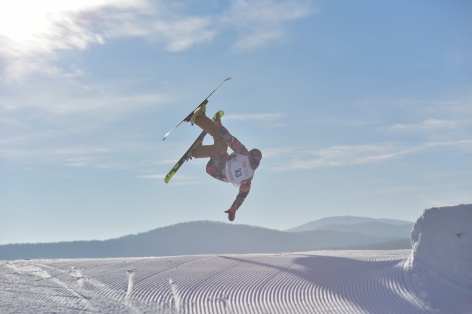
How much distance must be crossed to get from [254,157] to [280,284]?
5.35m

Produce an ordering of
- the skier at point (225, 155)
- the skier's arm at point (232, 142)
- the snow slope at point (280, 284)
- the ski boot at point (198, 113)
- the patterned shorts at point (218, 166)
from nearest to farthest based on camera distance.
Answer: the snow slope at point (280, 284), the ski boot at point (198, 113), the skier at point (225, 155), the skier's arm at point (232, 142), the patterned shorts at point (218, 166)

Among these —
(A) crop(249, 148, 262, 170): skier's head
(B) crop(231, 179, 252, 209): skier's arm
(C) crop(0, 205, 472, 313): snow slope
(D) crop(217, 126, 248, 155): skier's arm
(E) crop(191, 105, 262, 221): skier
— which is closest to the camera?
(C) crop(0, 205, 472, 313): snow slope

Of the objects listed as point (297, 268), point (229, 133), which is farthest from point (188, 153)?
point (297, 268)

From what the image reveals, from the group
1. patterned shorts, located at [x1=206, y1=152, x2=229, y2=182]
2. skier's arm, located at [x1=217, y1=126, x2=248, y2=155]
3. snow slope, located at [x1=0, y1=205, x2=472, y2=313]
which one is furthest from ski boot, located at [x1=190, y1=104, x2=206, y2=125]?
snow slope, located at [x1=0, y1=205, x2=472, y2=313]

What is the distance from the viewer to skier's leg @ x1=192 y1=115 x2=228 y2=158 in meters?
17.8

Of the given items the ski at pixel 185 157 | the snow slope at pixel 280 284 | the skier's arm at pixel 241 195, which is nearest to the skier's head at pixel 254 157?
the skier's arm at pixel 241 195

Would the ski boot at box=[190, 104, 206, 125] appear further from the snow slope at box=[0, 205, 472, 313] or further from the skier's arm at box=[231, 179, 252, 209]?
the snow slope at box=[0, 205, 472, 313]

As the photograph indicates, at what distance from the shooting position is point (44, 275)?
50.4 ft

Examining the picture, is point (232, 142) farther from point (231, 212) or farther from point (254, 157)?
point (231, 212)

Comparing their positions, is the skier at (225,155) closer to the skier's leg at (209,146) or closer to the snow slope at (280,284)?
the skier's leg at (209,146)

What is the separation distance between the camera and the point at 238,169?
1825 centimetres

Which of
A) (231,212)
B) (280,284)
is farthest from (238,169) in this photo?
(280,284)

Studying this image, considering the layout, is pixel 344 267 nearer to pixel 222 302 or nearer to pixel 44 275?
pixel 222 302

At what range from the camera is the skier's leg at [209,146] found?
58.4 feet
